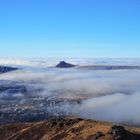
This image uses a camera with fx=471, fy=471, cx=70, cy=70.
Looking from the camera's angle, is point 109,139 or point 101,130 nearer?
point 109,139

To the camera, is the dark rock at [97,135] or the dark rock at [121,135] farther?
the dark rock at [97,135]

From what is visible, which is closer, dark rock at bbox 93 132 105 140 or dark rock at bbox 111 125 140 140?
dark rock at bbox 111 125 140 140

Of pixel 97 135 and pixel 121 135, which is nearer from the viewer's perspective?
pixel 121 135

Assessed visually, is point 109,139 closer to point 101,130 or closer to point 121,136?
point 121,136

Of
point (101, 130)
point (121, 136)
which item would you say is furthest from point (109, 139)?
point (101, 130)

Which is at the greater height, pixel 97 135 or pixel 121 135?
pixel 121 135

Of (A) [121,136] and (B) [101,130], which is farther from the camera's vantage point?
(B) [101,130]
